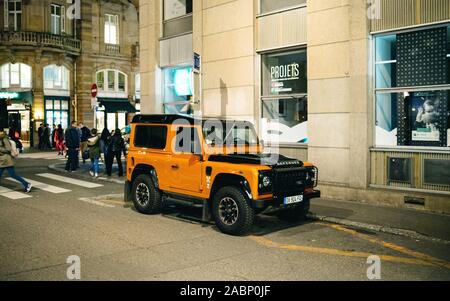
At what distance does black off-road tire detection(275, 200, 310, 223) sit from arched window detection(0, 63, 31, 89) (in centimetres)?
2864

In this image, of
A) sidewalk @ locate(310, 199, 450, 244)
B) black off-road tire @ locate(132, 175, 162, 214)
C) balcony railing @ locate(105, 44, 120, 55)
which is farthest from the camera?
balcony railing @ locate(105, 44, 120, 55)

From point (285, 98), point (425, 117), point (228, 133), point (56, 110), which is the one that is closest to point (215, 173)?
point (228, 133)

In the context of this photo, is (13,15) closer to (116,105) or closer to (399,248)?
(116,105)

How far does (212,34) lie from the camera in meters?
14.5

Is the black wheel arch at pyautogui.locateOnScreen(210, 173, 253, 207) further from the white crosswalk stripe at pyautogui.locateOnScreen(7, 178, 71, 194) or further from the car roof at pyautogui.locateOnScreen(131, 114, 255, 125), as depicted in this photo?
the white crosswalk stripe at pyautogui.locateOnScreen(7, 178, 71, 194)

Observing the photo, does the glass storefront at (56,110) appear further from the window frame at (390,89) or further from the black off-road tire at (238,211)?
the black off-road tire at (238,211)

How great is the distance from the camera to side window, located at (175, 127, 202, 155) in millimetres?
8209

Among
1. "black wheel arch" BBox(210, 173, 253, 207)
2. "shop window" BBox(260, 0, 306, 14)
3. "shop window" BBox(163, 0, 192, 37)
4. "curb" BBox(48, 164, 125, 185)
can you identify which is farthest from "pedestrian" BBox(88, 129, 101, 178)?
"black wheel arch" BBox(210, 173, 253, 207)

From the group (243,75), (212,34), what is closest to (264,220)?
(243,75)

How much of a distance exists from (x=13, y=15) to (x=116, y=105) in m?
9.93

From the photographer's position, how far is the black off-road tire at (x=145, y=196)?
909 centimetres

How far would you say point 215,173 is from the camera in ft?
25.2
